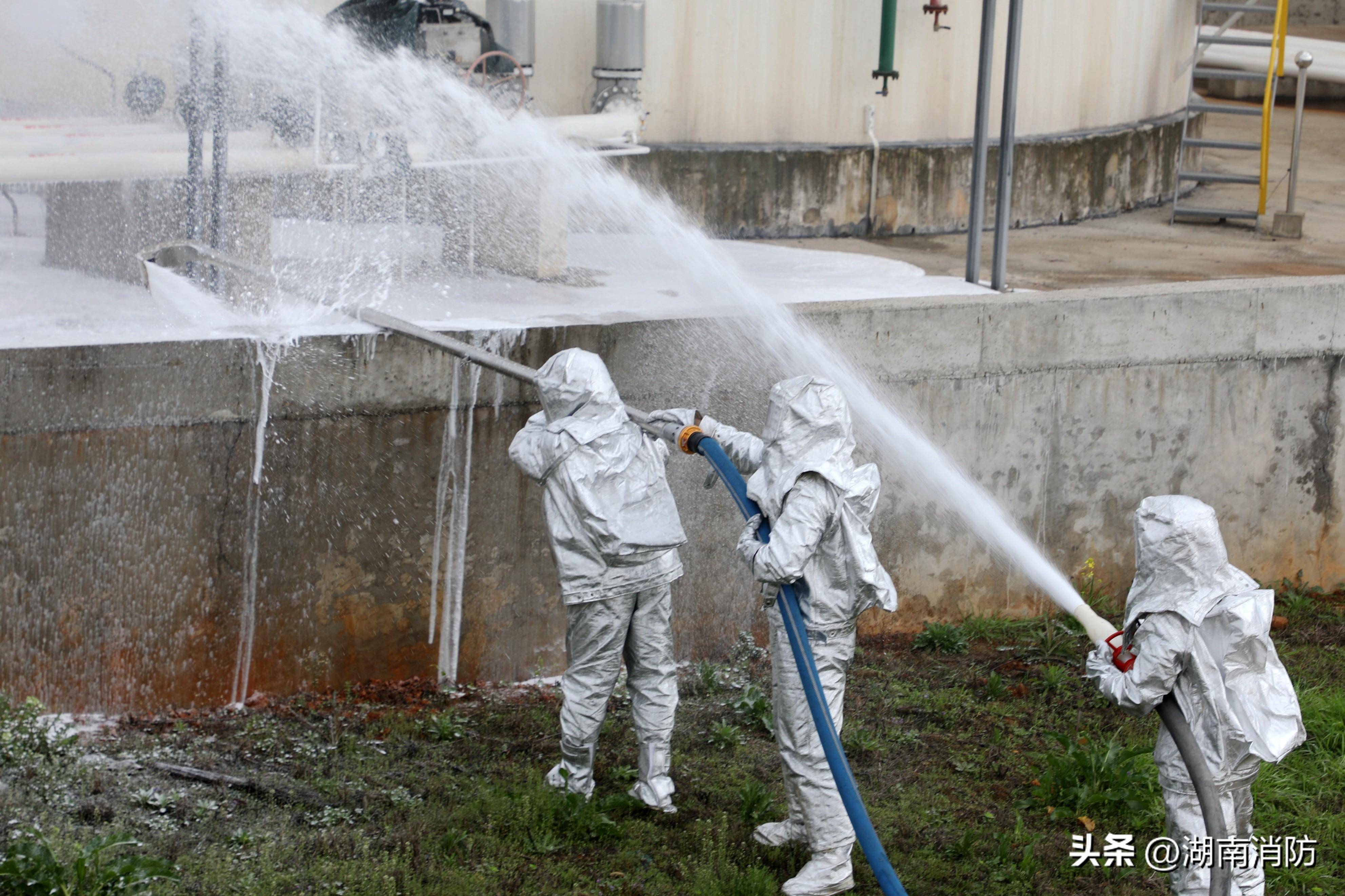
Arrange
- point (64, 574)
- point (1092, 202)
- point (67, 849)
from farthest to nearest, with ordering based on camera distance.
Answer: point (1092, 202) < point (64, 574) < point (67, 849)

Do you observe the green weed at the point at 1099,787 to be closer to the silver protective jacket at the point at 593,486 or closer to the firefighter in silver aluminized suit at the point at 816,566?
the firefighter in silver aluminized suit at the point at 816,566

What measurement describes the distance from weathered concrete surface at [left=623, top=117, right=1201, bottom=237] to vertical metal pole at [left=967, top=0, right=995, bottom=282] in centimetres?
262

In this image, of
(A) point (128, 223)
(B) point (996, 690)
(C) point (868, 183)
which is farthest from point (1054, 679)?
(A) point (128, 223)

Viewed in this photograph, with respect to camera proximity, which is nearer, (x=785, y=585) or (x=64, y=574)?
(x=785, y=585)

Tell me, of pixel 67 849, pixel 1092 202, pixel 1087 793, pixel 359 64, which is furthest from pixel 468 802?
pixel 1092 202

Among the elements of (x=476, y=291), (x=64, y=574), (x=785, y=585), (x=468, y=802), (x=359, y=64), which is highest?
(x=359, y=64)

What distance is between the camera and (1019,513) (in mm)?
7855

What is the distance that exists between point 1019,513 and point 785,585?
3.38 meters

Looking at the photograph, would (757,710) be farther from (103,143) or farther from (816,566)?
(103,143)

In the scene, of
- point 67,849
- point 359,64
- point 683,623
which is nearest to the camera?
point 67,849

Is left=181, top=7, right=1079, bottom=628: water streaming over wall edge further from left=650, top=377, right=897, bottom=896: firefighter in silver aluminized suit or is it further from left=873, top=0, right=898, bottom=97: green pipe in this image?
left=873, top=0, right=898, bottom=97: green pipe

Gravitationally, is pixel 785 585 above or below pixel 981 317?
below

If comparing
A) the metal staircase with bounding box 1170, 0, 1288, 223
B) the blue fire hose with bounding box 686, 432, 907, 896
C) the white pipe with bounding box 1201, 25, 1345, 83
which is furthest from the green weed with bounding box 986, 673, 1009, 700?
the white pipe with bounding box 1201, 25, 1345, 83

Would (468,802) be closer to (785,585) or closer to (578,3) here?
Answer: (785,585)
